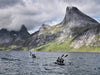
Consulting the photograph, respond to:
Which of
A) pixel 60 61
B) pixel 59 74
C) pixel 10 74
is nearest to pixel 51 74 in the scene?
pixel 59 74

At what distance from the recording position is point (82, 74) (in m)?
51.7

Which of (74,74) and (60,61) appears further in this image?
(60,61)

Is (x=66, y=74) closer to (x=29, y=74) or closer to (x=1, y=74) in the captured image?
(x=29, y=74)

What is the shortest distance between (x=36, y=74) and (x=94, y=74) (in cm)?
1887

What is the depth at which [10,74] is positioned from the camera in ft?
164

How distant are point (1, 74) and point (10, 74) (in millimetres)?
2746

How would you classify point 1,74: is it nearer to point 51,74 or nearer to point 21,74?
point 21,74

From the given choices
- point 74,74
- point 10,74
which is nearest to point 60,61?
point 74,74

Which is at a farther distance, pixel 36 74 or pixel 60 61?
pixel 60 61

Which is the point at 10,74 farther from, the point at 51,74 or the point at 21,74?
the point at 51,74

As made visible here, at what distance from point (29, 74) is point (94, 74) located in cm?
2109

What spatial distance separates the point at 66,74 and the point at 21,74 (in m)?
14.5

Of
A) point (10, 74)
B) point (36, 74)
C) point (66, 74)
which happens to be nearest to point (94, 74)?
point (66, 74)

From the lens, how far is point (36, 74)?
5128 centimetres
